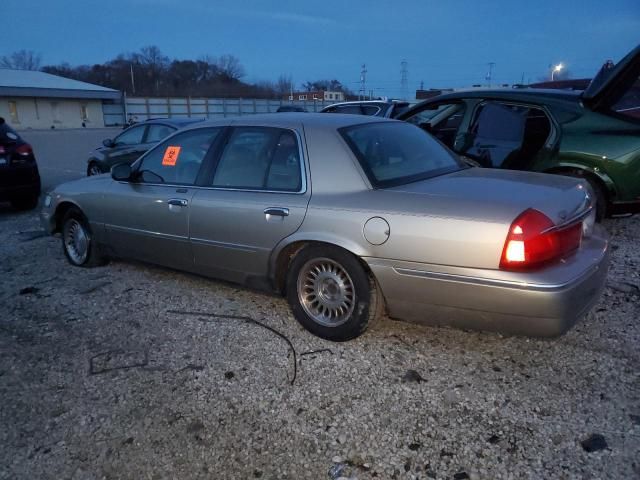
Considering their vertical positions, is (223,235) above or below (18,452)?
above

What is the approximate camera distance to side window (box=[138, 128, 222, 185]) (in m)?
4.19

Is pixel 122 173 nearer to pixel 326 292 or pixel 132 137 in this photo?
pixel 326 292

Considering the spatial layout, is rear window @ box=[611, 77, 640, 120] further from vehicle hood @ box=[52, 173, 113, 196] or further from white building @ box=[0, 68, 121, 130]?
white building @ box=[0, 68, 121, 130]

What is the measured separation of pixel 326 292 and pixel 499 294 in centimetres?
116

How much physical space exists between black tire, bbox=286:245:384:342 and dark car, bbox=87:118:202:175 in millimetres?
6928

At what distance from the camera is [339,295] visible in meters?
3.39

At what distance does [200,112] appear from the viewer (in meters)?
48.4

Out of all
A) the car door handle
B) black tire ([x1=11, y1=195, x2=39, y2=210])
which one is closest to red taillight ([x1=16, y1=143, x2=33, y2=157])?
black tire ([x1=11, y1=195, x2=39, y2=210])

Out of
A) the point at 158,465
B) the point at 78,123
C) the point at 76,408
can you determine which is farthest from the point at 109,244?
the point at 78,123

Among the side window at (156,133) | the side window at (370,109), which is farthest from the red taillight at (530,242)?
the side window at (370,109)

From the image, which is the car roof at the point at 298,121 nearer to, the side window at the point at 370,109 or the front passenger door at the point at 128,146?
the front passenger door at the point at 128,146

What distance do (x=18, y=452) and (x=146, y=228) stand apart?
220cm

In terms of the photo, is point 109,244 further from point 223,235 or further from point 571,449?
point 571,449

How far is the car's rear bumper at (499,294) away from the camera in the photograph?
2693mm
